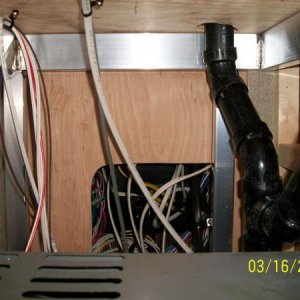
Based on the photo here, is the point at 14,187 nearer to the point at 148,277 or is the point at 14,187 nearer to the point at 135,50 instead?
the point at 135,50

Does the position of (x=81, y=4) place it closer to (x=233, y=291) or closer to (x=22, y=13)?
(x=22, y=13)

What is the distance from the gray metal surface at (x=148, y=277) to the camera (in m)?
0.38

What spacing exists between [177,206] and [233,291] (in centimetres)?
73

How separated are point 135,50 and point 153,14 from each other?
21 cm

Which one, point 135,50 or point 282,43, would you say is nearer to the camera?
point 282,43

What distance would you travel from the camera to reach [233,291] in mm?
376

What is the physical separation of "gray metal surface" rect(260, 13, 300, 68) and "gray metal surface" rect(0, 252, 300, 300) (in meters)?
0.45

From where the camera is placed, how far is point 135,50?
843 mm

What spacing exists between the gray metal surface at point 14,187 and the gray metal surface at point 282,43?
0.67 m

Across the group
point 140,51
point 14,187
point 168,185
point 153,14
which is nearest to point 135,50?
point 140,51

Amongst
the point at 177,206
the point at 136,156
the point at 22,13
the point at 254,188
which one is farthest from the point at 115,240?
the point at 22,13

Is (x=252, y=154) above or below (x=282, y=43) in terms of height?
below

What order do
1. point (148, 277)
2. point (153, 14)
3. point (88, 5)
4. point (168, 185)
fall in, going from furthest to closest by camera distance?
point (168, 185), point (153, 14), point (88, 5), point (148, 277)

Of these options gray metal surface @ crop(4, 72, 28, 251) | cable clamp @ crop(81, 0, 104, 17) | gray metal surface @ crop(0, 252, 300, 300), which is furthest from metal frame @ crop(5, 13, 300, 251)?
gray metal surface @ crop(0, 252, 300, 300)
